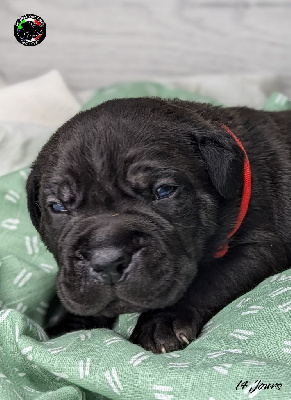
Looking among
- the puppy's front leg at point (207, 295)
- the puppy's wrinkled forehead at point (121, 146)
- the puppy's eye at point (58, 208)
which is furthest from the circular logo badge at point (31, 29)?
the puppy's front leg at point (207, 295)

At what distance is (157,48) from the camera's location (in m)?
4.73

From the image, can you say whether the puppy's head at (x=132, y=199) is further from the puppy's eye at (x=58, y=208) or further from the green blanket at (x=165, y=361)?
the green blanket at (x=165, y=361)

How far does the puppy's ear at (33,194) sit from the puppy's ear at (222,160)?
683 mm

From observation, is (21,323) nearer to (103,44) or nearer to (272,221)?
(272,221)

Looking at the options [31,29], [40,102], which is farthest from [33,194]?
[31,29]

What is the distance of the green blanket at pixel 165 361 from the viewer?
186 centimetres

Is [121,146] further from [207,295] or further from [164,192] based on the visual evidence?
[207,295]

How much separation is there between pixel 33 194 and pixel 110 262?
0.76m

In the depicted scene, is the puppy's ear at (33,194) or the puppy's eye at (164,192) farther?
the puppy's ear at (33,194)

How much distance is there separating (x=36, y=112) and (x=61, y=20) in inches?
33.0

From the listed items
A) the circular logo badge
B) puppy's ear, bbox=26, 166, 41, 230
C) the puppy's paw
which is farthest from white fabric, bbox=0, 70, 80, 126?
the puppy's paw

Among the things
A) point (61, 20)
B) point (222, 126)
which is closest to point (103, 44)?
point (61, 20)

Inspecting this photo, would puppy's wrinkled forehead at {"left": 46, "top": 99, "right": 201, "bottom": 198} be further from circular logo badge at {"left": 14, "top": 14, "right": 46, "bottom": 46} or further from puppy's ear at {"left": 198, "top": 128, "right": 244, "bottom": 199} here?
circular logo badge at {"left": 14, "top": 14, "right": 46, "bottom": 46}

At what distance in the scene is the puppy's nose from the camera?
2.06 metres
